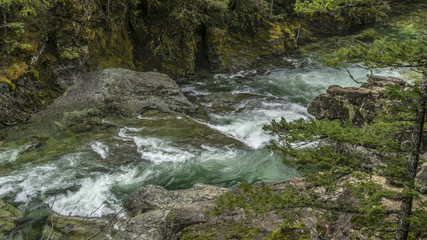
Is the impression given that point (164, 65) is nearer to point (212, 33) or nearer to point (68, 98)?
point (212, 33)

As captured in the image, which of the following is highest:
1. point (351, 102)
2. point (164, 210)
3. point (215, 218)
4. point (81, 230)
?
point (215, 218)

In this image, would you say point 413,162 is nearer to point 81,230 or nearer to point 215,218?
point 215,218

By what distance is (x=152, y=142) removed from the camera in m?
9.80

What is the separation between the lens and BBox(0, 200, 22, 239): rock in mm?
5689

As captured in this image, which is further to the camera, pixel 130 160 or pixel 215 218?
pixel 130 160

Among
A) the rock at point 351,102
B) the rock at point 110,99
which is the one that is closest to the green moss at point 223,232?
the rock at point 110,99

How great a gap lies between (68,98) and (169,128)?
4.13 meters

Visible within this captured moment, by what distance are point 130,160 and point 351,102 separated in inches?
336

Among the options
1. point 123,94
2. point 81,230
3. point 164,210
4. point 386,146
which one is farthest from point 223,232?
point 123,94

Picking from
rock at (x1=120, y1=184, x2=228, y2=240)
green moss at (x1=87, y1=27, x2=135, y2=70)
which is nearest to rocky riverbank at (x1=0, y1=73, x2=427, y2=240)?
rock at (x1=120, y1=184, x2=228, y2=240)

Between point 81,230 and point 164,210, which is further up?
point 164,210

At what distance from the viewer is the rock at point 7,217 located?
18.7 ft

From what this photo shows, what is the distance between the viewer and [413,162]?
3291 millimetres

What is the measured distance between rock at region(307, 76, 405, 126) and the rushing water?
157cm
